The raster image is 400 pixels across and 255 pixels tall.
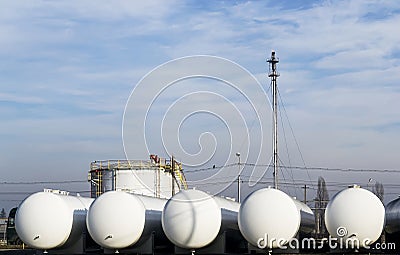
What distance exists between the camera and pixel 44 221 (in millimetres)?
22984

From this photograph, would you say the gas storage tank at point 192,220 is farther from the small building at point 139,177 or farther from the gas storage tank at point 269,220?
the small building at point 139,177

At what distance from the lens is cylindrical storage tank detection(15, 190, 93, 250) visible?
75.4ft

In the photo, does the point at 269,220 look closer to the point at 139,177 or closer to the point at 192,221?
the point at 192,221

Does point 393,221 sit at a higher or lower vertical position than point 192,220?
lower

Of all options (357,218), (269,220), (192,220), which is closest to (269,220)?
(269,220)

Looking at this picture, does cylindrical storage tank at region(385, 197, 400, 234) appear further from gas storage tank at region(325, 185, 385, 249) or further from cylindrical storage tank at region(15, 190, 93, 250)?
cylindrical storage tank at region(15, 190, 93, 250)

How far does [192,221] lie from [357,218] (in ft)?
19.5

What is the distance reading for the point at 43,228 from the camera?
22.9 m

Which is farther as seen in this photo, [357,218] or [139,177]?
[139,177]

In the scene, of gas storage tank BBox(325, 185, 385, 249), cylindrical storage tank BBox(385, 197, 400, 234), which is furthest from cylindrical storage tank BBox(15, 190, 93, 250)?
cylindrical storage tank BBox(385, 197, 400, 234)

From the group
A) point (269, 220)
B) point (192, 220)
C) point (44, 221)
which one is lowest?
point (44, 221)

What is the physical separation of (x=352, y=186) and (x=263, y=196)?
14.1 feet

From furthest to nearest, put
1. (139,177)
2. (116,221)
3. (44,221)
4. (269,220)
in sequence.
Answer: (139,177) → (44,221) → (116,221) → (269,220)

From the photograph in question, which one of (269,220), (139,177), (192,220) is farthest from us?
(139,177)
